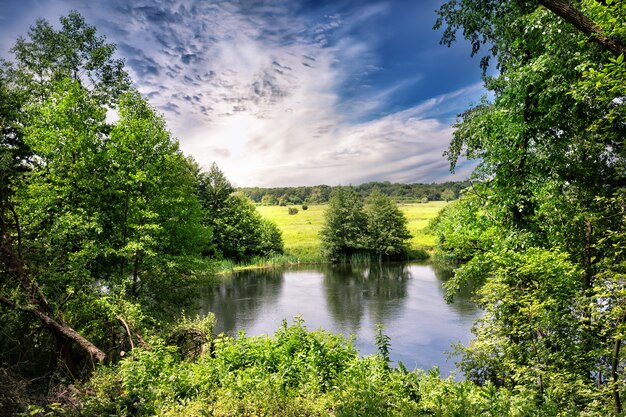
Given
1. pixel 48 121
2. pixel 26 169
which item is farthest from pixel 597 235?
pixel 26 169

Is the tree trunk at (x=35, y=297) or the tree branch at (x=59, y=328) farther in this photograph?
the tree trunk at (x=35, y=297)

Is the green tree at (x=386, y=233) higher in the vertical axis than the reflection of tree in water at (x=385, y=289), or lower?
higher

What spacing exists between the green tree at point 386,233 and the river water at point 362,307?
383 inches

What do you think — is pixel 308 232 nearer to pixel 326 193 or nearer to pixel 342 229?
pixel 342 229

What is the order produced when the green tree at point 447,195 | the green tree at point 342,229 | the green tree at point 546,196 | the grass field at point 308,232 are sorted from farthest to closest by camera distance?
1. the green tree at point 447,195
2. the grass field at point 308,232
3. the green tree at point 342,229
4. the green tree at point 546,196

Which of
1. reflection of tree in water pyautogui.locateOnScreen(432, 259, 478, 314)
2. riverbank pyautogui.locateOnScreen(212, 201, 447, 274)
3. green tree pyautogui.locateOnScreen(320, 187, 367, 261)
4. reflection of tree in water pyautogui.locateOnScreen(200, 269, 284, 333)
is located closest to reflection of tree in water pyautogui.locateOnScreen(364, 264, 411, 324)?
reflection of tree in water pyautogui.locateOnScreen(432, 259, 478, 314)

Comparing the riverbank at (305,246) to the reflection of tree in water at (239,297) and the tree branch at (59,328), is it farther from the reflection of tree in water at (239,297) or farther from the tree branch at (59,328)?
the tree branch at (59,328)

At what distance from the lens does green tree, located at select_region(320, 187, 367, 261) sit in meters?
53.8

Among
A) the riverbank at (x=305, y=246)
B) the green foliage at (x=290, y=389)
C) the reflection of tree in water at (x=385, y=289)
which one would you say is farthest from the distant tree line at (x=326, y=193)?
the green foliage at (x=290, y=389)

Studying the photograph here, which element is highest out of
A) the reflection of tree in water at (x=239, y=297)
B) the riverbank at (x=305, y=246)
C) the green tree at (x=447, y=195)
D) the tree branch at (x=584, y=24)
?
the green tree at (x=447, y=195)

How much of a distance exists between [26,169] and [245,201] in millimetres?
37261

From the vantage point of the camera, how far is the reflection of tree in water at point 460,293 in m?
24.0

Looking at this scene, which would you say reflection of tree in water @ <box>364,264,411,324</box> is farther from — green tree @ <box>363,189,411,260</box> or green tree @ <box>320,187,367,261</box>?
green tree @ <box>320,187,367,261</box>

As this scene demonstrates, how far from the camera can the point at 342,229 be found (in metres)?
54.4
